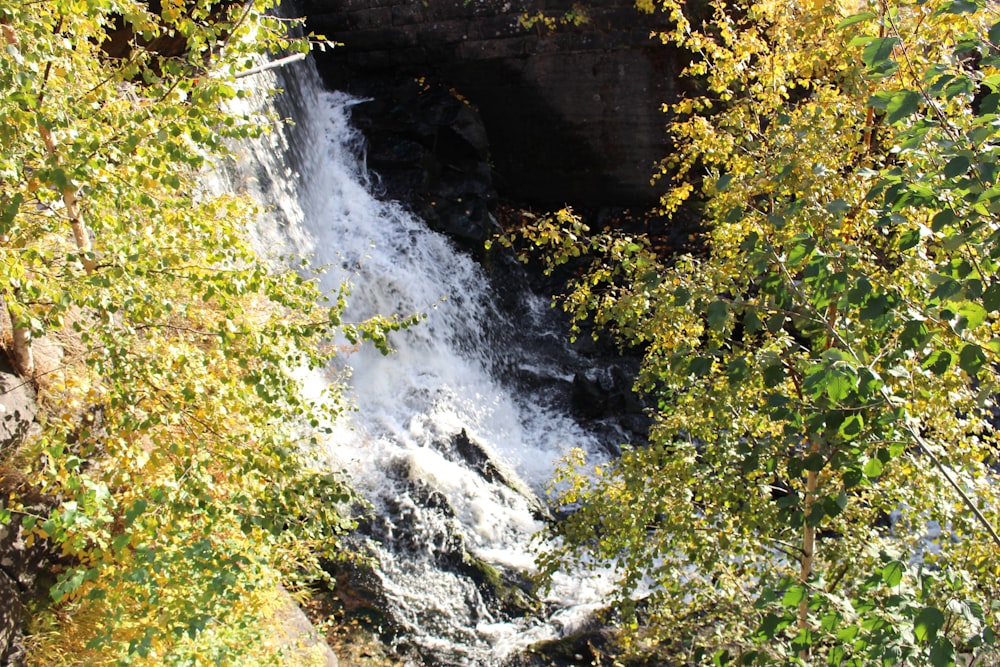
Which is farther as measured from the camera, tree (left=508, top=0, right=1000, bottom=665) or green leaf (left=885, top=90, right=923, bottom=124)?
tree (left=508, top=0, right=1000, bottom=665)

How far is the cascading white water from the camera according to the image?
21.6 feet

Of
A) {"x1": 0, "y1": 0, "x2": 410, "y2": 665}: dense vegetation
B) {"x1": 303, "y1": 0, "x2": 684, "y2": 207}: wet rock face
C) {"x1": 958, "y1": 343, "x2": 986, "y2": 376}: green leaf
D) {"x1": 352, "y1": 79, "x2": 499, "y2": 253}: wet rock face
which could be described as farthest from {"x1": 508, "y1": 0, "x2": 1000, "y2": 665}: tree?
{"x1": 303, "y1": 0, "x2": 684, "y2": 207}: wet rock face

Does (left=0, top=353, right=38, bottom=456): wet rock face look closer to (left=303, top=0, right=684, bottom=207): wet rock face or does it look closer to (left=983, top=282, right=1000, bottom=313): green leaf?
(left=983, top=282, right=1000, bottom=313): green leaf

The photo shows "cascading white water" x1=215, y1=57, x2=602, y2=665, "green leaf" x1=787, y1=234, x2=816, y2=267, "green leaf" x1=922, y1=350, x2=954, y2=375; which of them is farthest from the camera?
"cascading white water" x1=215, y1=57, x2=602, y2=665

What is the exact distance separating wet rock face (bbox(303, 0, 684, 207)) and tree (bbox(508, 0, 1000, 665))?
7.30 meters

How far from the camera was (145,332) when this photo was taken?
11.5 ft

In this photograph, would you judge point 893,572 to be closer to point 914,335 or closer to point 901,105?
point 914,335

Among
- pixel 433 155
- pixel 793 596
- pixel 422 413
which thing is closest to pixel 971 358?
pixel 793 596

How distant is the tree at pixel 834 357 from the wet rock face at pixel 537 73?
7.30m

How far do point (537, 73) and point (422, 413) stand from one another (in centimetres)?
598

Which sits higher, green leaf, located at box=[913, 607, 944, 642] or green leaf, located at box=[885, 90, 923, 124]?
green leaf, located at box=[885, 90, 923, 124]

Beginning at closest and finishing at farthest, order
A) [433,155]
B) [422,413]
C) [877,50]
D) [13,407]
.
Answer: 1. [877,50]
2. [13,407]
3. [422,413]
4. [433,155]

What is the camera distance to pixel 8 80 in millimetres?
2752

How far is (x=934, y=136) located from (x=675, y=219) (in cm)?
1013
